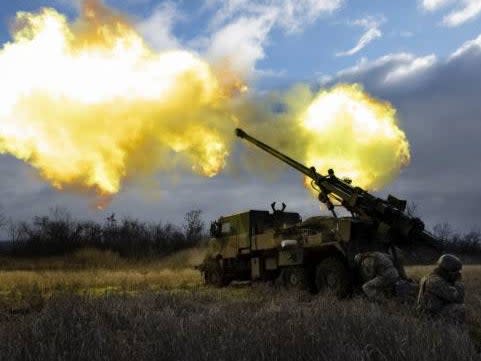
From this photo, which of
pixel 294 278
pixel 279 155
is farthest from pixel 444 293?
pixel 279 155

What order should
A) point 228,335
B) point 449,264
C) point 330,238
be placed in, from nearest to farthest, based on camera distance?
1. point 228,335
2. point 449,264
3. point 330,238

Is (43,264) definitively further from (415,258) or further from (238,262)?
(415,258)

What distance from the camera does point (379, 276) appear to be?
10.7 meters

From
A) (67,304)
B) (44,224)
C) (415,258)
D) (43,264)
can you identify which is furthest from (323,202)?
(44,224)

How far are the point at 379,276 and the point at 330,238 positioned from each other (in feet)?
12.0

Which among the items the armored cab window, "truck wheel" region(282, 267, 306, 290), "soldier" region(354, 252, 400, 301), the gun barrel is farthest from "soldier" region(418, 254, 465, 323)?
the armored cab window

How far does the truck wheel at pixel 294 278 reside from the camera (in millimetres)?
14756

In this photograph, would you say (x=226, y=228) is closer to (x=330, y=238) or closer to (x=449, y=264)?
(x=330, y=238)

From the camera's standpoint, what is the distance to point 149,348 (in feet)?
19.1

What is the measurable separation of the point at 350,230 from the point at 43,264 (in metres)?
28.8

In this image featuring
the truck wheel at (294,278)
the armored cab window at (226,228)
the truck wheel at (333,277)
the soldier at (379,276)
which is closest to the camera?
the soldier at (379,276)

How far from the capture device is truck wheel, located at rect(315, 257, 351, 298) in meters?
13.4

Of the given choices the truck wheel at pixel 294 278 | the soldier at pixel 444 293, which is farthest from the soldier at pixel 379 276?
the truck wheel at pixel 294 278

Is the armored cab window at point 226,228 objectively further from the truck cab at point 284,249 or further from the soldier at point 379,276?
the soldier at point 379,276
